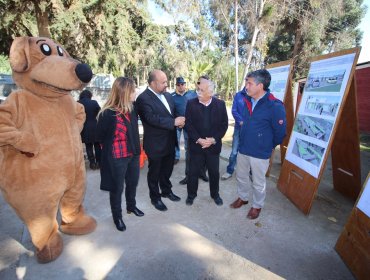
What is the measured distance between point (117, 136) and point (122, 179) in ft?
1.67

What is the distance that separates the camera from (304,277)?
A: 244 centimetres

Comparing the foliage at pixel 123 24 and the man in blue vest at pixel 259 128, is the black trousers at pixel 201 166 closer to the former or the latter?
the man in blue vest at pixel 259 128

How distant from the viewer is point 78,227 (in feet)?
9.71

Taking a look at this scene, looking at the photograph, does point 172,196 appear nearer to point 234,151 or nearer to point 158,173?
point 158,173

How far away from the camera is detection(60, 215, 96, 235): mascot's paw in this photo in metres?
2.95

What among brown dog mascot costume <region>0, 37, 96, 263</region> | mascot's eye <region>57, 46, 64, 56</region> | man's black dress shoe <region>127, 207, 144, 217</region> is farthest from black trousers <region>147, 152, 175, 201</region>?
→ mascot's eye <region>57, 46, 64, 56</region>

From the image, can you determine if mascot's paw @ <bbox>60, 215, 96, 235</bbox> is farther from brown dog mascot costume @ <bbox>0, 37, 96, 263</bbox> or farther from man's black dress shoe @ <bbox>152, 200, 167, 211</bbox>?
man's black dress shoe @ <bbox>152, 200, 167, 211</bbox>

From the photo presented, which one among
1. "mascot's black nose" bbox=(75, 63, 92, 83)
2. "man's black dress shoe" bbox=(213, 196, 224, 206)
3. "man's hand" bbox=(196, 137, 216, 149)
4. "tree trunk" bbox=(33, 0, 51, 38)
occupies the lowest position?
"man's black dress shoe" bbox=(213, 196, 224, 206)

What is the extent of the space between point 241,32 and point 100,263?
26.3 metres

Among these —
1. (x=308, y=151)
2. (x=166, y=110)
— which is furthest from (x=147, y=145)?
(x=308, y=151)

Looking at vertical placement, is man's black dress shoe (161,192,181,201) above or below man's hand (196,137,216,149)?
below

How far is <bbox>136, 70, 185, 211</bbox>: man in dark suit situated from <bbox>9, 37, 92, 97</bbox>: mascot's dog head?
3.37 ft

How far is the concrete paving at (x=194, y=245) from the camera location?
2.45 m

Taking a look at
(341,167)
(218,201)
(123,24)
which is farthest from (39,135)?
(123,24)
